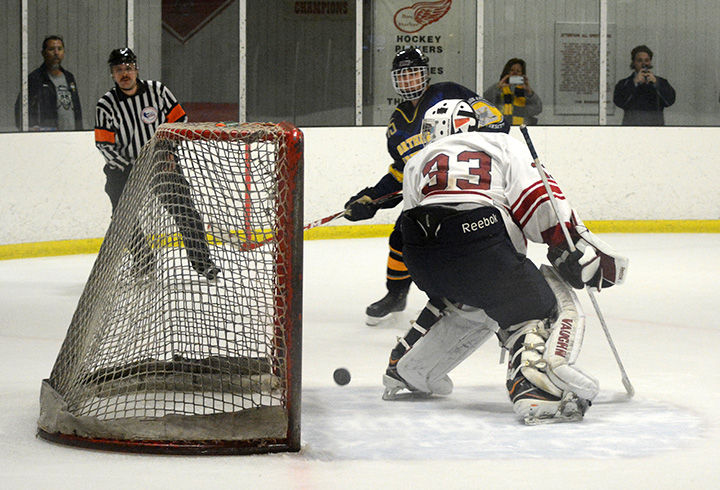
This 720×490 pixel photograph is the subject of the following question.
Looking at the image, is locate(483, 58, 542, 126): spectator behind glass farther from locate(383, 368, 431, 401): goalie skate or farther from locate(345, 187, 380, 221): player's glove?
locate(383, 368, 431, 401): goalie skate

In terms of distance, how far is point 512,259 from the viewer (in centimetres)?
307

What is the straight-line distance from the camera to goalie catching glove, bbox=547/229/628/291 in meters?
3.05

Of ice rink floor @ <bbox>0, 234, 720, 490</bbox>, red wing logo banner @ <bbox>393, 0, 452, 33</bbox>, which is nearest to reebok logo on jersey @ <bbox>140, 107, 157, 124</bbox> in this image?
ice rink floor @ <bbox>0, 234, 720, 490</bbox>

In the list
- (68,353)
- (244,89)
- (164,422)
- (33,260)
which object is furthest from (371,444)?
(244,89)

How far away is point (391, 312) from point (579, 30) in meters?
4.06

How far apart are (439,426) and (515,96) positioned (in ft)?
17.9

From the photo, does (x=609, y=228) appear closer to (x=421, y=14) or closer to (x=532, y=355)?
(x=421, y=14)

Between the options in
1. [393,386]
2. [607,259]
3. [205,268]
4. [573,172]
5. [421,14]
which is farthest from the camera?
[421,14]

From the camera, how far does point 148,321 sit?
2.96m

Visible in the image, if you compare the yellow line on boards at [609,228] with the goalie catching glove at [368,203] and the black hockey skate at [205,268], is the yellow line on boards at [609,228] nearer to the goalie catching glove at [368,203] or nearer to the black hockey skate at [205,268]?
the goalie catching glove at [368,203]

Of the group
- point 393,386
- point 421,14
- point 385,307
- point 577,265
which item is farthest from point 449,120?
point 421,14

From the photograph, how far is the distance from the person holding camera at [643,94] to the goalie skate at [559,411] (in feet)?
17.6

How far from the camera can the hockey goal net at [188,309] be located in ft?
9.03

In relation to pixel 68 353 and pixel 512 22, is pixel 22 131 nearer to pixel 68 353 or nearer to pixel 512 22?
pixel 512 22
